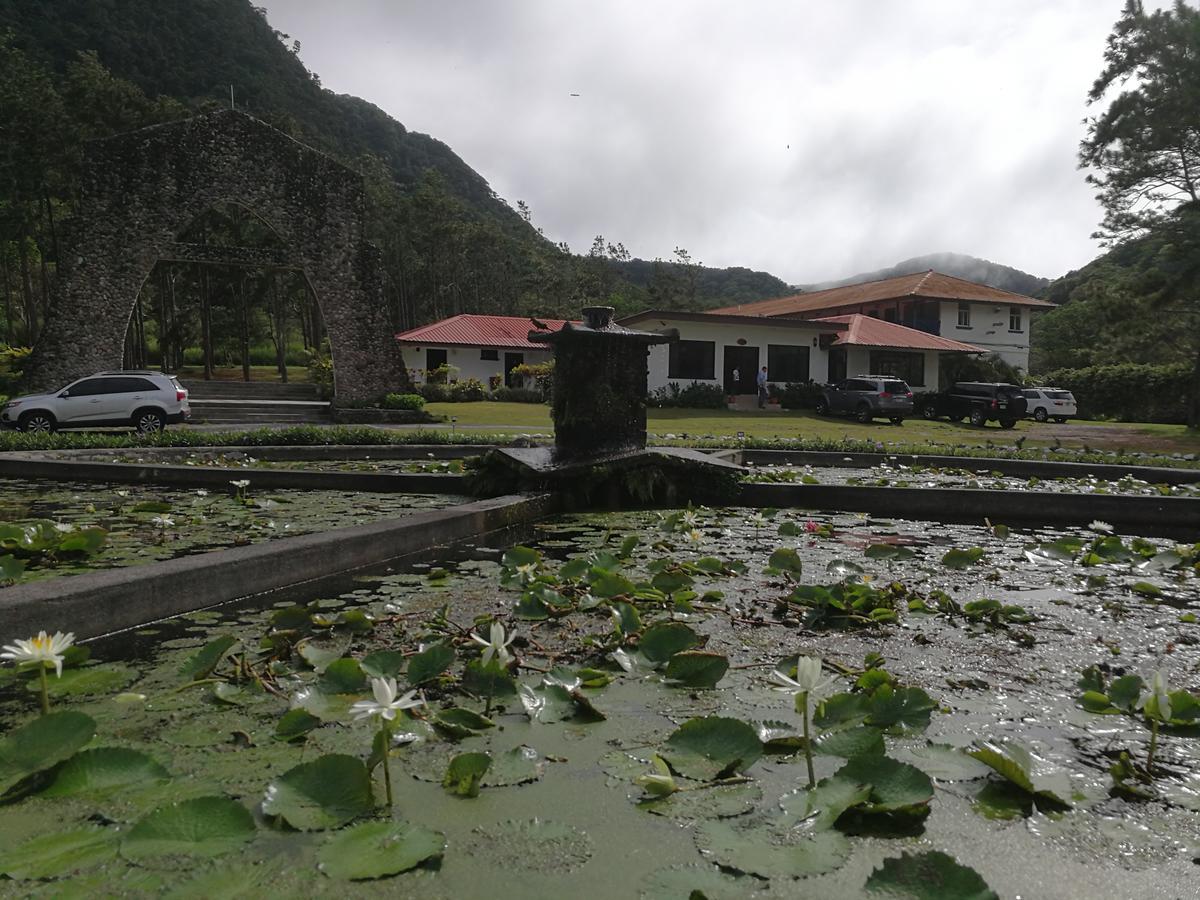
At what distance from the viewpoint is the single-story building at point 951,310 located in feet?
123

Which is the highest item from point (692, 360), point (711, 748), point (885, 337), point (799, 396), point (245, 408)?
point (885, 337)

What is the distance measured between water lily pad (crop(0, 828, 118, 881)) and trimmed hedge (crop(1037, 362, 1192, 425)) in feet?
117

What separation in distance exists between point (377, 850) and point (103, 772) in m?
0.69

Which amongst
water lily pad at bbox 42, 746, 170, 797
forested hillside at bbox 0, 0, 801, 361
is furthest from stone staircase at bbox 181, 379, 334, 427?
water lily pad at bbox 42, 746, 170, 797

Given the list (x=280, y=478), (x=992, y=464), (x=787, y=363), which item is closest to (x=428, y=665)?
(x=280, y=478)

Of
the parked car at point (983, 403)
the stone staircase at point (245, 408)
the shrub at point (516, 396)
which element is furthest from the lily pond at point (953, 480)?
Result: the shrub at point (516, 396)

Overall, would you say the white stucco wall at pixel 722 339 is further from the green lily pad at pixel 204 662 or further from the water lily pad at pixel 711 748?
the water lily pad at pixel 711 748

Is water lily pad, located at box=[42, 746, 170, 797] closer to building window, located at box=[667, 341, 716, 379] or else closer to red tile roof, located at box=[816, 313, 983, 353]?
building window, located at box=[667, 341, 716, 379]

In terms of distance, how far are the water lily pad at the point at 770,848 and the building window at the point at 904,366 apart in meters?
33.0

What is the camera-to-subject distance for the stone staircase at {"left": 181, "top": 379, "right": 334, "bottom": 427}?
880 inches

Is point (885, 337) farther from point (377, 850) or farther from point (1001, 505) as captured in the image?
point (377, 850)

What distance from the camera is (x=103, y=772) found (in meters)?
1.67

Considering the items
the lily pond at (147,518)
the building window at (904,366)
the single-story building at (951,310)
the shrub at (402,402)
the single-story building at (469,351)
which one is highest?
the single-story building at (951,310)

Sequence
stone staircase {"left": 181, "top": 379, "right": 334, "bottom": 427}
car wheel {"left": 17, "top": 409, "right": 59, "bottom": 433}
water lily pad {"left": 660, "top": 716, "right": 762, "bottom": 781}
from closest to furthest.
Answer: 1. water lily pad {"left": 660, "top": 716, "right": 762, "bottom": 781}
2. car wheel {"left": 17, "top": 409, "right": 59, "bottom": 433}
3. stone staircase {"left": 181, "top": 379, "right": 334, "bottom": 427}
